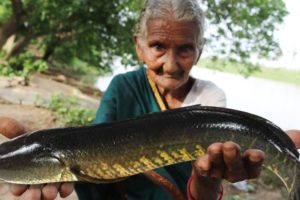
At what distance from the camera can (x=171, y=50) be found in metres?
1.99

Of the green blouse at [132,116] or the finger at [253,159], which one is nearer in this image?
the finger at [253,159]

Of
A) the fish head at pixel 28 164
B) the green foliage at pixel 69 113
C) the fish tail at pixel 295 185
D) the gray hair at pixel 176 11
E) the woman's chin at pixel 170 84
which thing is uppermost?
the gray hair at pixel 176 11

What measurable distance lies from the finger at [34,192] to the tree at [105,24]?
918 centimetres

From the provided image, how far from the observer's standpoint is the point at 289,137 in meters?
1.57

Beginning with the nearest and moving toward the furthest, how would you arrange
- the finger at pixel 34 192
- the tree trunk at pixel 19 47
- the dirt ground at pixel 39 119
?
the finger at pixel 34 192 → the dirt ground at pixel 39 119 → the tree trunk at pixel 19 47

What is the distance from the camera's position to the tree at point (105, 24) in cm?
1197

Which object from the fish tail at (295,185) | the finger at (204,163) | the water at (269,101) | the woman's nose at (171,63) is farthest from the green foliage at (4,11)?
the fish tail at (295,185)

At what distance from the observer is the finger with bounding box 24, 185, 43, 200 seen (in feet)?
5.22

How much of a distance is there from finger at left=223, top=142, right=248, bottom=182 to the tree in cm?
917

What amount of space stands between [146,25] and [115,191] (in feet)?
3.16

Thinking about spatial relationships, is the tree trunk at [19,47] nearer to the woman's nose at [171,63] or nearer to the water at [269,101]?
the water at [269,101]

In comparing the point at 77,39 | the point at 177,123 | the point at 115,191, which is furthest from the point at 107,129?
the point at 77,39

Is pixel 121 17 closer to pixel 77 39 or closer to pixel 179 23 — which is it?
pixel 77 39

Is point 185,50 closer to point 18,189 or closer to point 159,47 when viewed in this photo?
point 159,47
